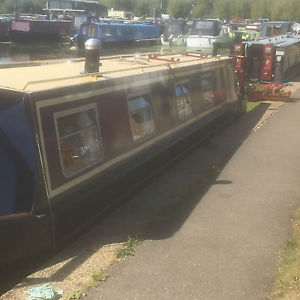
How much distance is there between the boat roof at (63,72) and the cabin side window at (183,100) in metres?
0.42

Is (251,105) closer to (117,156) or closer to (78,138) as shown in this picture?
(117,156)

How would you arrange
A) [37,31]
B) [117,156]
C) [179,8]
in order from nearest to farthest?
[117,156], [37,31], [179,8]

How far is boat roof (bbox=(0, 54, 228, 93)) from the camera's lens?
179 inches

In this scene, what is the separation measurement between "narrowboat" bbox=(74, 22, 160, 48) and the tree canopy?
66.8ft

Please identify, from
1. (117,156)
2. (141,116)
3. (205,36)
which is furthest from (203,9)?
(117,156)

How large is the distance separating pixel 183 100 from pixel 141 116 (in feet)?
5.76

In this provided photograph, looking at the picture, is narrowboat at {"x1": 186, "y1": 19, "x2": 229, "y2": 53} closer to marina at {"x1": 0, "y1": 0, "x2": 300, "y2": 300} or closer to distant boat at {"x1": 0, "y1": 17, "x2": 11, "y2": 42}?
distant boat at {"x1": 0, "y1": 17, "x2": 11, "y2": 42}

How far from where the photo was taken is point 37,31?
137ft

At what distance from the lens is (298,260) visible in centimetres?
450

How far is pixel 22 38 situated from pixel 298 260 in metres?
42.0

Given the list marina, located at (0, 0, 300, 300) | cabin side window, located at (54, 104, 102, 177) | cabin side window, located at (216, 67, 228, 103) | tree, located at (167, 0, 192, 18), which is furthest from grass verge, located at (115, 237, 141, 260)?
tree, located at (167, 0, 192, 18)

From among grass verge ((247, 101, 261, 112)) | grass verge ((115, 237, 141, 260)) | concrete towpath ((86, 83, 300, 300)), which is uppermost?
grass verge ((115, 237, 141, 260))

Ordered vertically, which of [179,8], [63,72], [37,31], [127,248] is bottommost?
[127,248]

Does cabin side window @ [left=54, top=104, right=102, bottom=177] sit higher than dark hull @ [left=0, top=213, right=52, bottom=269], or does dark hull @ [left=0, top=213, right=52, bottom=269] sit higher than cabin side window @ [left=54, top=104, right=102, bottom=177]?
cabin side window @ [left=54, top=104, right=102, bottom=177]
